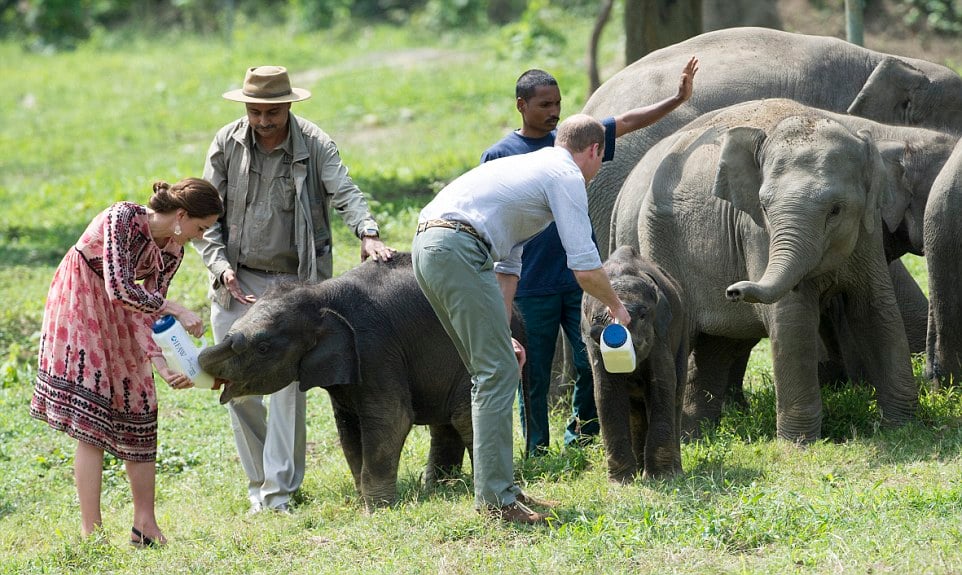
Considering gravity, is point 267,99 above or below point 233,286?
above

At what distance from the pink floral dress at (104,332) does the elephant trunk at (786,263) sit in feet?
9.02

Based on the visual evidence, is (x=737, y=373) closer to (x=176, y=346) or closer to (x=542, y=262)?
(x=542, y=262)

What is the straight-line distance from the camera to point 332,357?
6.73 meters

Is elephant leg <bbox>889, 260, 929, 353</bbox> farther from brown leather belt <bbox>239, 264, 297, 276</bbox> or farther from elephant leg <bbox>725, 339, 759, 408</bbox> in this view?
brown leather belt <bbox>239, 264, 297, 276</bbox>

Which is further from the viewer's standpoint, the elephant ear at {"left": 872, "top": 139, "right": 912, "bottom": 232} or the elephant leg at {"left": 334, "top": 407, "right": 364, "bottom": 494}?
the elephant ear at {"left": 872, "top": 139, "right": 912, "bottom": 232}

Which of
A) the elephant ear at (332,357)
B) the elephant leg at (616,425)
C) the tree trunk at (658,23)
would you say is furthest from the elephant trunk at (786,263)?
the tree trunk at (658,23)

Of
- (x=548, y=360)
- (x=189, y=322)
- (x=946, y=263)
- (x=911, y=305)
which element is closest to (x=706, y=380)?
(x=548, y=360)

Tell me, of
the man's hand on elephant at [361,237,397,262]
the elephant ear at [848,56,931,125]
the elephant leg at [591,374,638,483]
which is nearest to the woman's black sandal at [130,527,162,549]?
the man's hand on elephant at [361,237,397,262]

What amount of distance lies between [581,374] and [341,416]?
1.41 m

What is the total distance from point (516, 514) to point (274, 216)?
89.1 inches

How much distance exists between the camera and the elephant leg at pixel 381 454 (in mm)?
6824

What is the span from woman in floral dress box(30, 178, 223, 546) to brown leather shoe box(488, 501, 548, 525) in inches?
61.2

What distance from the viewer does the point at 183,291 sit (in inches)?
470

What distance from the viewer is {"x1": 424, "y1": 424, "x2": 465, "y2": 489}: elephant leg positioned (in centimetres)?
741
